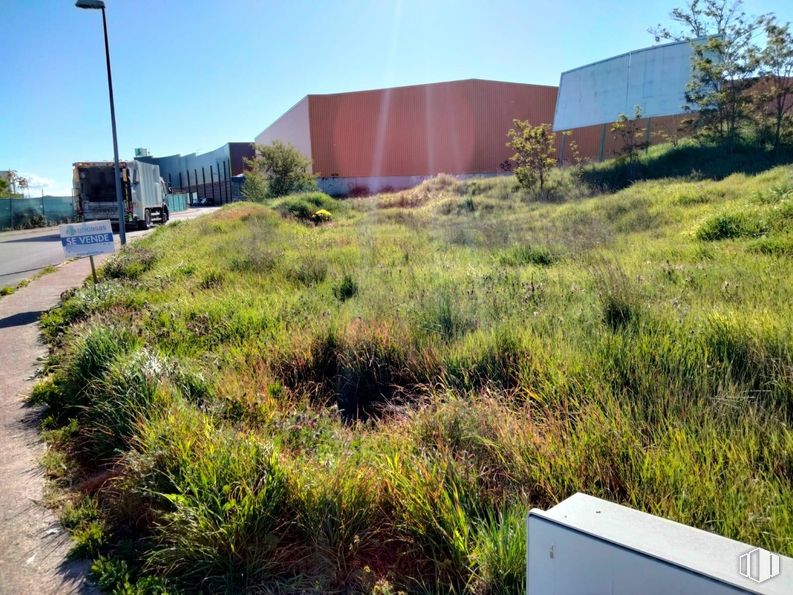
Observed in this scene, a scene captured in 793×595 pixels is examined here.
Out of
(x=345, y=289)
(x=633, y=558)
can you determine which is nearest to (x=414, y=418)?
(x=633, y=558)

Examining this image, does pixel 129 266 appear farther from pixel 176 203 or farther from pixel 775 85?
pixel 176 203

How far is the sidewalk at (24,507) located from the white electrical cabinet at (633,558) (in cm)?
239

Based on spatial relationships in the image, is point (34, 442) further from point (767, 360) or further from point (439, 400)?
point (767, 360)

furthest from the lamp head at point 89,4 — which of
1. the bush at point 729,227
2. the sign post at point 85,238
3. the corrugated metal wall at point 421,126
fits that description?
the corrugated metal wall at point 421,126

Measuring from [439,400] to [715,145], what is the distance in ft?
84.5

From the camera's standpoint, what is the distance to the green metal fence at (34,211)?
118 feet

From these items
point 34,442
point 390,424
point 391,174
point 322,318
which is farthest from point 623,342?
point 391,174

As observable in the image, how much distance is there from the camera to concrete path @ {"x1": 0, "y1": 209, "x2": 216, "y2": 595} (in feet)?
9.03

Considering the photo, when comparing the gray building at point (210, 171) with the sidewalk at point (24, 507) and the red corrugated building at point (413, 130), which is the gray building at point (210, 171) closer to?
the red corrugated building at point (413, 130)

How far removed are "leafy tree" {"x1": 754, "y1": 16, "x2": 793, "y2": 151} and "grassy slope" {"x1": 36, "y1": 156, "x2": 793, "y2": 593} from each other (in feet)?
62.5

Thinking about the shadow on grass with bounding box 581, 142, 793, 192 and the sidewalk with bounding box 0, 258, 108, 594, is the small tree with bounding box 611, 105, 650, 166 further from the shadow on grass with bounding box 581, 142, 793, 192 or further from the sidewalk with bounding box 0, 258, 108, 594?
the sidewalk with bounding box 0, 258, 108, 594

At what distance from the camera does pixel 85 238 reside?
8539mm

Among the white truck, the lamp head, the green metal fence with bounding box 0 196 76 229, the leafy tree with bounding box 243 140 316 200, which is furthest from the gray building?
the lamp head

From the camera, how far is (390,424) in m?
3.79
